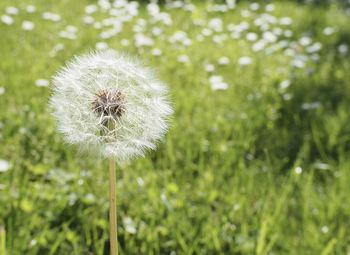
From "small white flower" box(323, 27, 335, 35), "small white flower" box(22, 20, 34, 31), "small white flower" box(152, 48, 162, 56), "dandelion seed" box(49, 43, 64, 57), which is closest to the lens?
"dandelion seed" box(49, 43, 64, 57)

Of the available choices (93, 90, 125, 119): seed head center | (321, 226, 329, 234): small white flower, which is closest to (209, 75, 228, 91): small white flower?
(321, 226, 329, 234): small white flower

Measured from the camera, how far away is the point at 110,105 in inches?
46.4

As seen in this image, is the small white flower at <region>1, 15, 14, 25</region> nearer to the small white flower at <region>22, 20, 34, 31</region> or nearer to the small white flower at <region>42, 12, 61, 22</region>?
the small white flower at <region>22, 20, 34, 31</region>

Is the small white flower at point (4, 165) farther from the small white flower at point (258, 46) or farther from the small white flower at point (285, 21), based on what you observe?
the small white flower at point (285, 21)

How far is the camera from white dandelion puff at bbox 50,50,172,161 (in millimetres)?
1203

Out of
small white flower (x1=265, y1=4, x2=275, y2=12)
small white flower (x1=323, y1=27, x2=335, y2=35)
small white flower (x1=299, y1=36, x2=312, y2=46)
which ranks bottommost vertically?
small white flower (x1=265, y1=4, x2=275, y2=12)

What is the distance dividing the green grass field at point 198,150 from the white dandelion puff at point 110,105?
36cm

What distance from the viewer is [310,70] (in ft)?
12.0

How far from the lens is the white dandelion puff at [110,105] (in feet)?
3.95

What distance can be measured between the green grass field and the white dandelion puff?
1.20 feet

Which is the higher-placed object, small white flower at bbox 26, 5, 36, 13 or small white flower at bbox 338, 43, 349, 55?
small white flower at bbox 26, 5, 36, 13

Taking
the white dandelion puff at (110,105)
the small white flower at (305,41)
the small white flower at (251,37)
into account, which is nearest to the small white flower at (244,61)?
the small white flower at (251,37)

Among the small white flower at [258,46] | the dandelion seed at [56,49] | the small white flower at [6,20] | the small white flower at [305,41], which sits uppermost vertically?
the dandelion seed at [56,49]

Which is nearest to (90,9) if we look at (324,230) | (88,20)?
(88,20)
